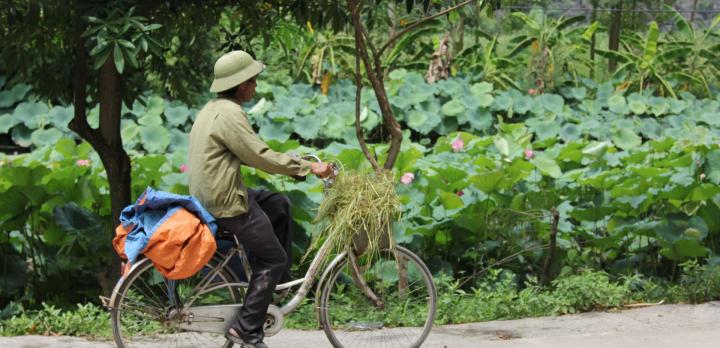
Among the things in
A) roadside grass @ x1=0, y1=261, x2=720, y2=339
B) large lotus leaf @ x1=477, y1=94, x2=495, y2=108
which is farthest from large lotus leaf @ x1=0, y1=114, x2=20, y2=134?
roadside grass @ x1=0, y1=261, x2=720, y2=339

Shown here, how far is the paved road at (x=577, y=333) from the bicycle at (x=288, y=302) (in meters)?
0.27

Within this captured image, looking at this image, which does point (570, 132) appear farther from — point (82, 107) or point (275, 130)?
point (82, 107)

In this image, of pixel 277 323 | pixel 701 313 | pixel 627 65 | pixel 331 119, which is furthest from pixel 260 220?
pixel 627 65

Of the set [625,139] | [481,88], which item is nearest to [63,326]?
[625,139]

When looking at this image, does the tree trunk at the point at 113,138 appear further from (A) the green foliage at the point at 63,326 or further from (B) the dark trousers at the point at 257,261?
(B) the dark trousers at the point at 257,261

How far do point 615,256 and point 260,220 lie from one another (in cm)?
393

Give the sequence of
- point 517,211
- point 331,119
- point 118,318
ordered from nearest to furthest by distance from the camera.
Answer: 1. point 118,318
2. point 517,211
3. point 331,119

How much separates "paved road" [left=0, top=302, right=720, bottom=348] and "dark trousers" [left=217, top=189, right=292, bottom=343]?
667mm

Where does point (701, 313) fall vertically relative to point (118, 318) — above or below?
below

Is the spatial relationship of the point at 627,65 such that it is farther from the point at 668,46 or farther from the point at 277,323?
the point at 277,323

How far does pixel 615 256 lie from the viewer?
312 inches

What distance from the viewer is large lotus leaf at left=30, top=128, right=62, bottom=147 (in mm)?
13039

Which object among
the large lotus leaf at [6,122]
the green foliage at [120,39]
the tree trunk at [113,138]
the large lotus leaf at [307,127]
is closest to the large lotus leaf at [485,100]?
the large lotus leaf at [307,127]

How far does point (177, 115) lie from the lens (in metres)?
13.6
